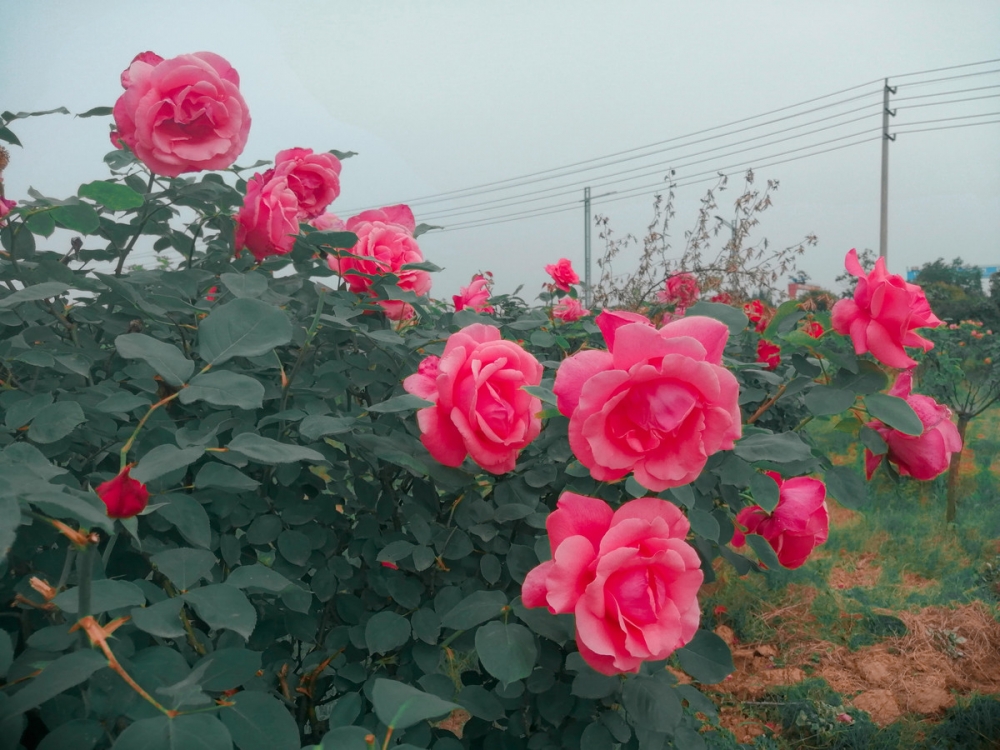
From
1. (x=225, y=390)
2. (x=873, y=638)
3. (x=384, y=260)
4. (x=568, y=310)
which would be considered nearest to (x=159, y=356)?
(x=225, y=390)

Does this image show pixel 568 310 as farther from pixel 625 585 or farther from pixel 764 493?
pixel 625 585

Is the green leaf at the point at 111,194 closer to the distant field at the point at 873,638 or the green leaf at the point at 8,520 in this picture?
the green leaf at the point at 8,520

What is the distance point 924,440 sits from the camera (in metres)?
0.79

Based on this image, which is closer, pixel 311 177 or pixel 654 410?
pixel 654 410

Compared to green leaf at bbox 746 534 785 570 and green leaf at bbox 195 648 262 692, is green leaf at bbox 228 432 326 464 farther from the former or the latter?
green leaf at bbox 746 534 785 570

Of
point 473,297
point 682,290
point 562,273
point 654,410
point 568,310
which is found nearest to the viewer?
point 654,410

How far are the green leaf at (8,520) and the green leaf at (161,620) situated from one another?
0.51 feet

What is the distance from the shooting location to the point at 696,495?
0.77 meters

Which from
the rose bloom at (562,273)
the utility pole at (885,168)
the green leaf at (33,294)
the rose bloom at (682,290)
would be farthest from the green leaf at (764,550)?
the utility pole at (885,168)

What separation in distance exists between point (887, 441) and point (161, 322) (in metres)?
0.79

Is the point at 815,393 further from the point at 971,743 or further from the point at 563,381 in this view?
the point at 971,743

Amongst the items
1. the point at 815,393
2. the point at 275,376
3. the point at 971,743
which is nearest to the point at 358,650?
the point at 275,376

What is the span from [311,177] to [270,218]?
0.58 ft

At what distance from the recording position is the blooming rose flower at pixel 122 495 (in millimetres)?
459
